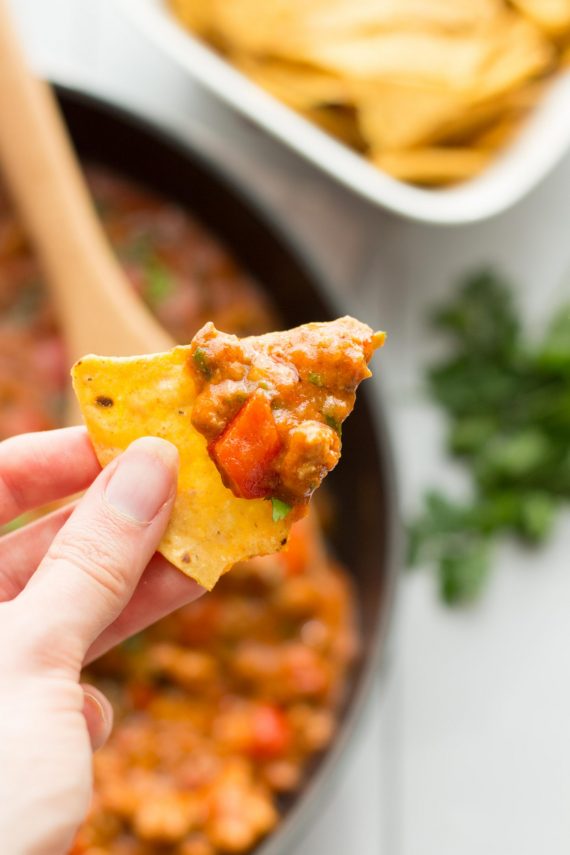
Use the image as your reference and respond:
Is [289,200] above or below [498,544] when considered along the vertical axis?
above

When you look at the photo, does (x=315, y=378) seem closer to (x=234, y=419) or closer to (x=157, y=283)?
(x=234, y=419)

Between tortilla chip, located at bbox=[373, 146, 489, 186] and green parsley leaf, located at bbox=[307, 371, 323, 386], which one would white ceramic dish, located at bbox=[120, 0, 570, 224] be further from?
green parsley leaf, located at bbox=[307, 371, 323, 386]

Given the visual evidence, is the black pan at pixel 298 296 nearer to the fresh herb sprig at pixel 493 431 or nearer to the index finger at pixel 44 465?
the fresh herb sprig at pixel 493 431

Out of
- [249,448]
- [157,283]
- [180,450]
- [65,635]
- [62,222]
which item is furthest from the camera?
[157,283]

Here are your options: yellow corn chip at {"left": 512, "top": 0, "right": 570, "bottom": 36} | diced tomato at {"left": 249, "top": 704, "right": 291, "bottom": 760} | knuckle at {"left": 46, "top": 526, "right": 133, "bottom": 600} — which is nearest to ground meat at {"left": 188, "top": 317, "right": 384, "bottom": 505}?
knuckle at {"left": 46, "top": 526, "right": 133, "bottom": 600}

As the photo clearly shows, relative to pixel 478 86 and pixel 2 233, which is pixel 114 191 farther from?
pixel 478 86

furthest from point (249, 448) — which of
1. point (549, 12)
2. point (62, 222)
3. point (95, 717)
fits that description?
point (549, 12)

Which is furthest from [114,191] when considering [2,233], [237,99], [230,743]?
[230,743]
